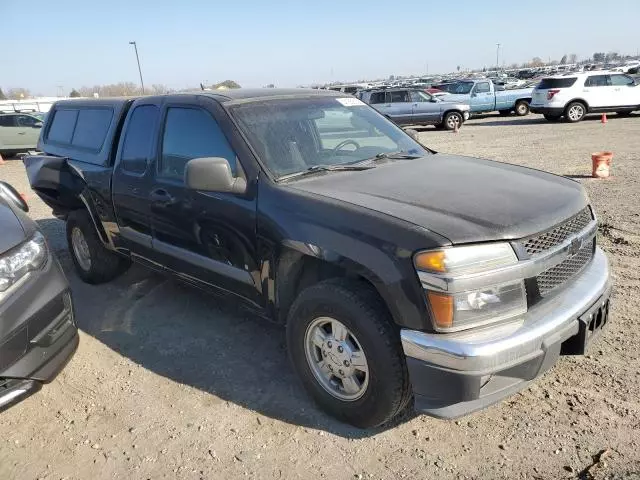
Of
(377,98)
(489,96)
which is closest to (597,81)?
(489,96)

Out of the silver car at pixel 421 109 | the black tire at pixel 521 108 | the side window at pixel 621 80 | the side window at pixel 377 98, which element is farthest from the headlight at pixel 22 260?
the black tire at pixel 521 108

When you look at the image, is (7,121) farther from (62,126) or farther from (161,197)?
(161,197)

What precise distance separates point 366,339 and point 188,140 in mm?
2050

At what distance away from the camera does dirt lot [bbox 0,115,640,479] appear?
2.61 meters

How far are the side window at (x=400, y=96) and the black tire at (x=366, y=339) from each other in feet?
61.0

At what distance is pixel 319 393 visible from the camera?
3000 millimetres

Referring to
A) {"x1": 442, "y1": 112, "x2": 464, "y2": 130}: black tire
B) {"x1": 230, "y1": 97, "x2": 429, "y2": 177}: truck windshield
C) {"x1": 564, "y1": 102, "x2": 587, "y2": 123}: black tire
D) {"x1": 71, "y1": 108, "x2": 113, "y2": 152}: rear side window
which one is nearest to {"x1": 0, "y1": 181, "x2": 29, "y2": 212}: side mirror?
{"x1": 71, "y1": 108, "x2": 113, "y2": 152}: rear side window

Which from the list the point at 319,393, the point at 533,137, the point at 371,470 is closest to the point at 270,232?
the point at 319,393

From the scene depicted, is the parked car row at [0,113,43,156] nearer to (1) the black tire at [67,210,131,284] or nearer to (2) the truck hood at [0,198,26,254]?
(1) the black tire at [67,210,131,284]

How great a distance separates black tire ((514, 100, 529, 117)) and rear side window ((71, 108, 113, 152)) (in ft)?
70.8

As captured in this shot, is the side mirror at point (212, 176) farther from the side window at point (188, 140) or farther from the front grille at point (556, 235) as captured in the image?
the front grille at point (556, 235)

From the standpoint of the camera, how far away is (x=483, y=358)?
2281 millimetres

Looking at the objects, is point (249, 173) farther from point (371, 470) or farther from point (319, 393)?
point (371, 470)

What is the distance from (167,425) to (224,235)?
1201 millimetres
